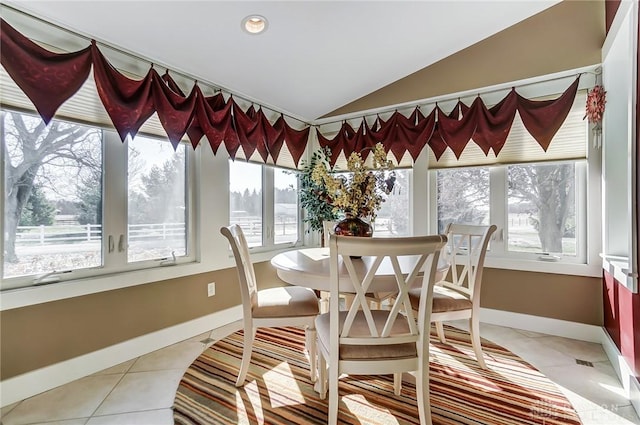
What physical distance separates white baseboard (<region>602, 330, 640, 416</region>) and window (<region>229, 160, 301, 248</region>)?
318 centimetres

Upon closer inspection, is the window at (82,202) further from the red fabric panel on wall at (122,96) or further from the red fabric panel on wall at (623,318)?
the red fabric panel on wall at (623,318)

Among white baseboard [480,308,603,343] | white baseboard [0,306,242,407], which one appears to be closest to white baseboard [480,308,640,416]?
white baseboard [480,308,603,343]

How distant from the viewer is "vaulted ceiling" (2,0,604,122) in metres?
2.10

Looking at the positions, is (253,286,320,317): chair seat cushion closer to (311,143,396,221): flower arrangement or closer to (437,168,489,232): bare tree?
(311,143,396,221): flower arrangement

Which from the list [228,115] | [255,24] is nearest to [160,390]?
[228,115]

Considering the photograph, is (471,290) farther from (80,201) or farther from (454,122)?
(80,201)

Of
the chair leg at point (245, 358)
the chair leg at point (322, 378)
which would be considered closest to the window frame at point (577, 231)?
the chair leg at point (322, 378)

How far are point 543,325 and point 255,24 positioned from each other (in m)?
3.60

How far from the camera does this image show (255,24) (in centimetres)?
231

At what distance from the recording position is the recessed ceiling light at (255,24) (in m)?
2.25

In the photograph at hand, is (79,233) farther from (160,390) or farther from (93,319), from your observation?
(160,390)

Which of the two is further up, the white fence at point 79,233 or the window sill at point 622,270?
the white fence at point 79,233

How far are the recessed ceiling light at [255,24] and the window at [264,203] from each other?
134 centimetres

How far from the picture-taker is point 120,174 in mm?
2408
